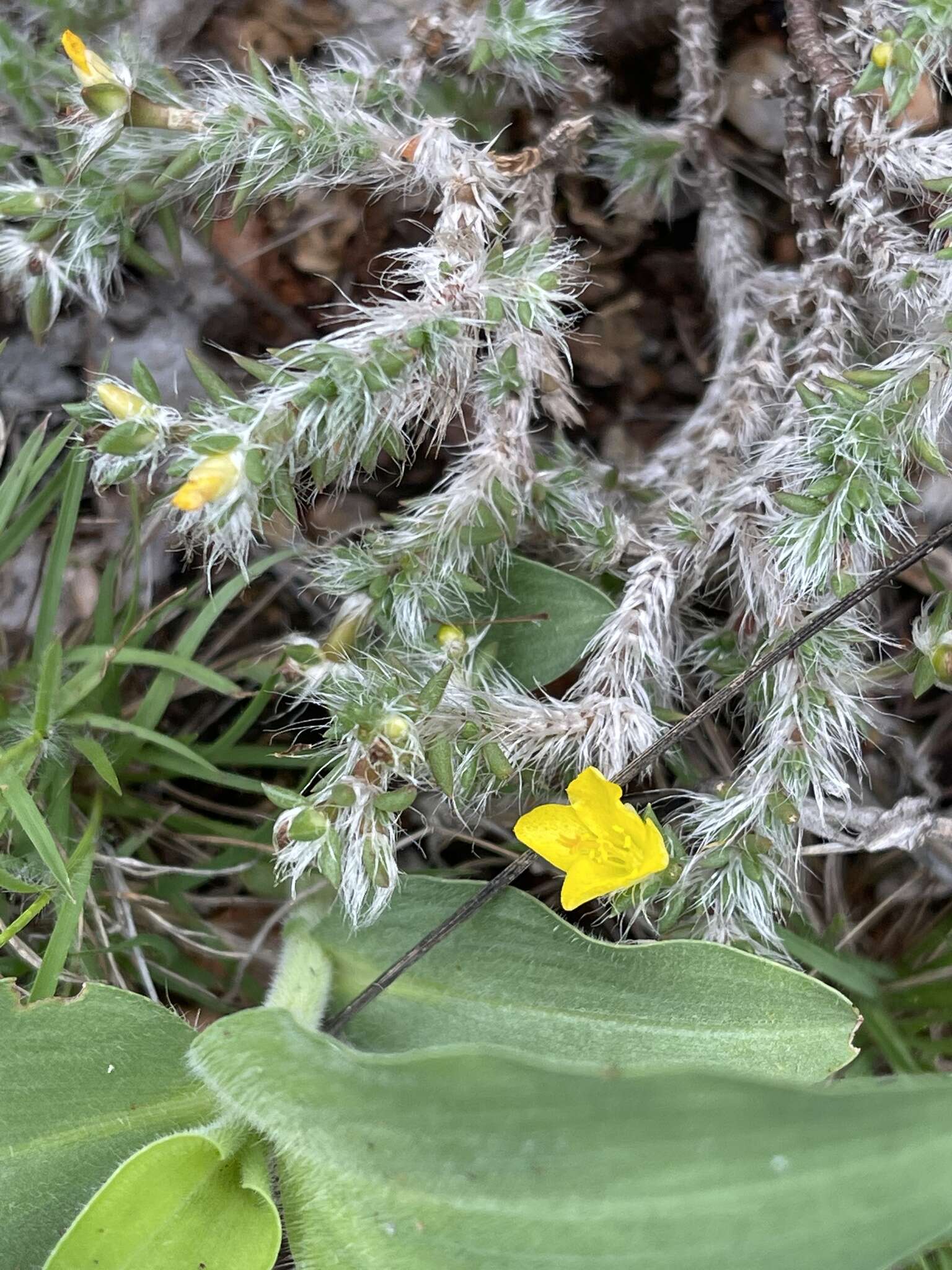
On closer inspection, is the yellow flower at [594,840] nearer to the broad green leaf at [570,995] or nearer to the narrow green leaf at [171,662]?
the broad green leaf at [570,995]

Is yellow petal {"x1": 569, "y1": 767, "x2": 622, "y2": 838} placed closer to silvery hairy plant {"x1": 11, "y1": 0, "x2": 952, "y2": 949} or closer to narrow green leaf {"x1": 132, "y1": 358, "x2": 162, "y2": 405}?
silvery hairy plant {"x1": 11, "y1": 0, "x2": 952, "y2": 949}

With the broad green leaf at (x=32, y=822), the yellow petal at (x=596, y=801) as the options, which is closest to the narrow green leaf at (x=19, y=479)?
the broad green leaf at (x=32, y=822)

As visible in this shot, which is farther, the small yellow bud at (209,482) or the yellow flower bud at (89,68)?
the yellow flower bud at (89,68)

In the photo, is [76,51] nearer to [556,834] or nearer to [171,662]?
[171,662]

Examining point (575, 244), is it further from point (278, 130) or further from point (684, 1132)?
point (684, 1132)

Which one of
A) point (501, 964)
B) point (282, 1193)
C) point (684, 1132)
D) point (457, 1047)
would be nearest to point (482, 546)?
point (501, 964)
